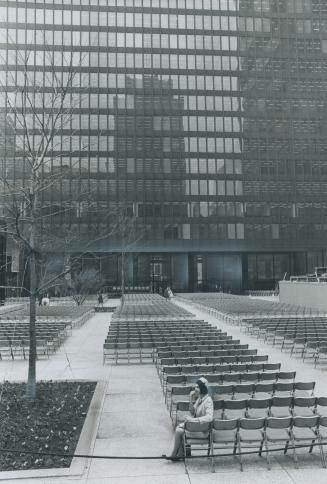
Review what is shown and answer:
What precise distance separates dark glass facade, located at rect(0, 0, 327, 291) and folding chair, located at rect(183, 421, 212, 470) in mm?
65956

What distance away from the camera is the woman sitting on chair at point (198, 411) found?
7121mm

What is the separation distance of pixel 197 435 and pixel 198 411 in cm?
38

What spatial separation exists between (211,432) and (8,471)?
3147 mm

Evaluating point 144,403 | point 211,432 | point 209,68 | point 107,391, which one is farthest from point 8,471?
point 209,68

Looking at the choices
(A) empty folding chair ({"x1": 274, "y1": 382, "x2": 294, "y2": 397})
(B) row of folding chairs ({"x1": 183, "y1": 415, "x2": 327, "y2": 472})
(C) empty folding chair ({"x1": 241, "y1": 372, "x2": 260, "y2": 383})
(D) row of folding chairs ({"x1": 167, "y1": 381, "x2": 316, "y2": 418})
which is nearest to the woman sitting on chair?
(B) row of folding chairs ({"x1": 183, "y1": 415, "x2": 327, "y2": 472})

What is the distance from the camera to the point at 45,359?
17.2m

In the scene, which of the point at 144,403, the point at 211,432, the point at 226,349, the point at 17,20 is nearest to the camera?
the point at 211,432

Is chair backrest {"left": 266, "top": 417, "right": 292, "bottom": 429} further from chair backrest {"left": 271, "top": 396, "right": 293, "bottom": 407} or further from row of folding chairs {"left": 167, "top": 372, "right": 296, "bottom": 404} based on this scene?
row of folding chairs {"left": 167, "top": 372, "right": 296, "bottom": 404}

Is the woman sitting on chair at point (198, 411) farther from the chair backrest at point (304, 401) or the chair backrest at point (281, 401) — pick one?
the chair backrest at point (304, 401)

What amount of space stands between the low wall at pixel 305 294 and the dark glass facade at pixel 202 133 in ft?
97.0

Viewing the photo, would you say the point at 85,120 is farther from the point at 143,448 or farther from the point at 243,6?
the point at 143,448

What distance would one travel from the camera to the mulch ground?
715cm

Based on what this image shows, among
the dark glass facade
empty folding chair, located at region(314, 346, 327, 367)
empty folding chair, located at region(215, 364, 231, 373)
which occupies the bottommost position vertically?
empty folding chair, located at region(314, 346, 327, 367)

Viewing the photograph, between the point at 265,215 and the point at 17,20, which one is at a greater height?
the point at 17,20
